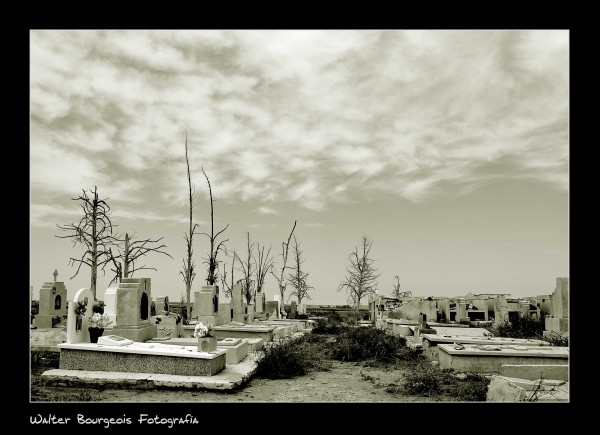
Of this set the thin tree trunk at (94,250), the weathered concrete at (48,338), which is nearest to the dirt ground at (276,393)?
the weathered concrete at (48,338)

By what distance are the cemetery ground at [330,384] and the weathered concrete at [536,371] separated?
55 cm

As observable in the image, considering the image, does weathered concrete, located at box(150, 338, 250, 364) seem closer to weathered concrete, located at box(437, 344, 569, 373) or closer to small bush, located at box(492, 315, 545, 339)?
weathered concrete, located at box(437, 344, 569, 373)

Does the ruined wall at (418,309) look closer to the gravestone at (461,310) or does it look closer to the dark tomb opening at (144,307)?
the gravestone at (461,310)

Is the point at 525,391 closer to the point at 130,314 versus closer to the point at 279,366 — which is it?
the point at 279,366

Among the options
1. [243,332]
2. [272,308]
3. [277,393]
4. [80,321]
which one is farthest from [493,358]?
[272,308]

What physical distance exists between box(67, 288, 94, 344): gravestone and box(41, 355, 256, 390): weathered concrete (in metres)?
0.88

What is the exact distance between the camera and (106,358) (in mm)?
10219

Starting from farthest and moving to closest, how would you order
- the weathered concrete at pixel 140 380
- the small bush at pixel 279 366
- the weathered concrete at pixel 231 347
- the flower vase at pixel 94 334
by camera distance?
the weathered concrete at pixel 231 347
the flower vase at pixel 94 334
the small bush at pixel 279 366
the weathered concrete at pixel 140 380

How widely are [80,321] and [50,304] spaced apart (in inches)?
399

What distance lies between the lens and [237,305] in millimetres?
22141

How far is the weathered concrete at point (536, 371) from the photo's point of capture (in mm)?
9055

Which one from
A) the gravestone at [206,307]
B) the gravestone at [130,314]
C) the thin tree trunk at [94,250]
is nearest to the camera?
the gravestone at [130,314]
